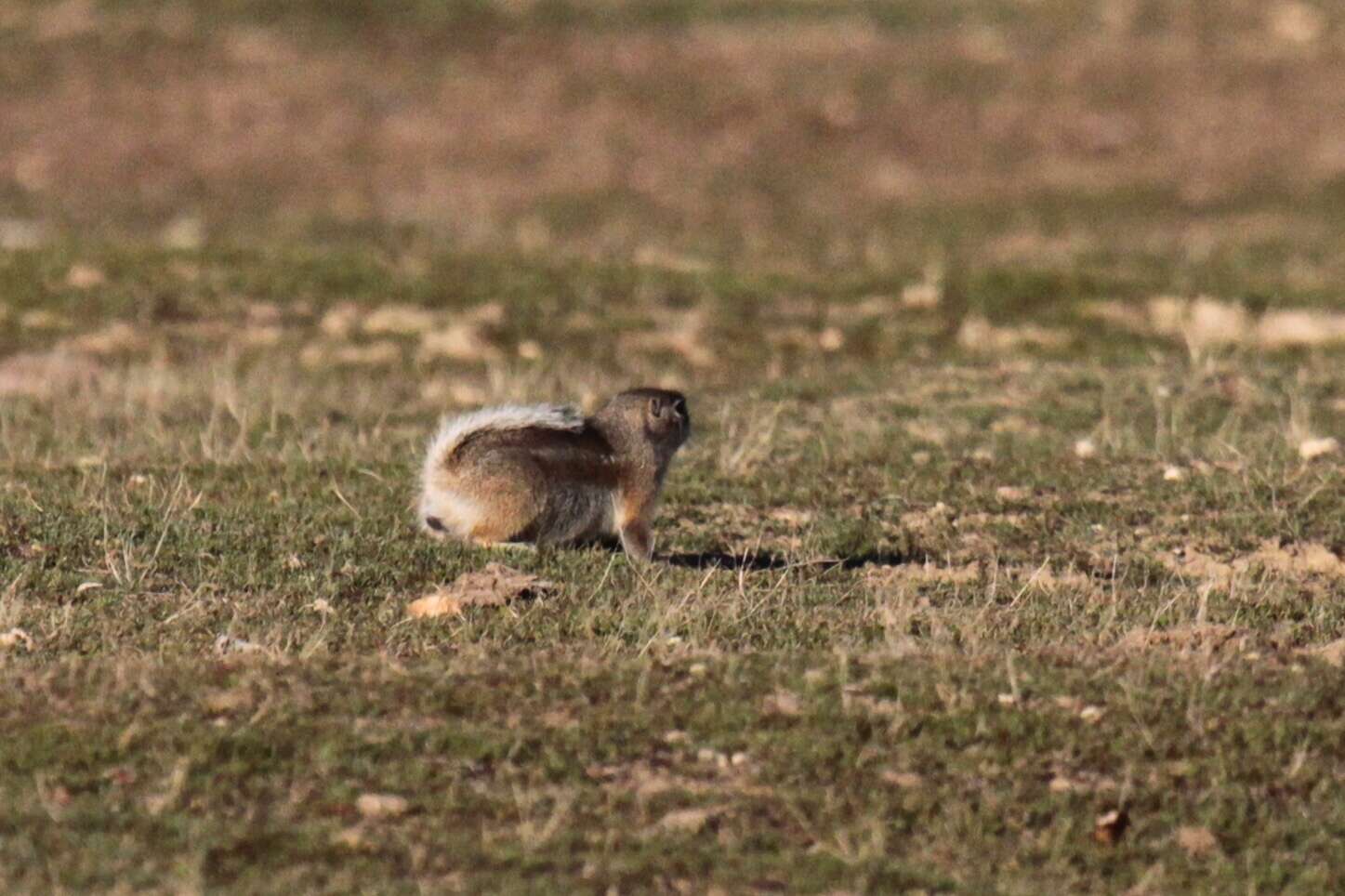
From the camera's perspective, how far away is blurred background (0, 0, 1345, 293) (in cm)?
2931

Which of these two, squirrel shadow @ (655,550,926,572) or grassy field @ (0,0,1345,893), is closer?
grassy field @ (0,0,1345,893)

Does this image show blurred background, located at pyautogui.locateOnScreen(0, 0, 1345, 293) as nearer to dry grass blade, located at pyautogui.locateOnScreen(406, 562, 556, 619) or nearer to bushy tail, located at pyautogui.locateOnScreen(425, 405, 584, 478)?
bushy tail, located at pyautogui.locateOnScreen(425, 405, 584, 478)

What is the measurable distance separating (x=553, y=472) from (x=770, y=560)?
1.30m

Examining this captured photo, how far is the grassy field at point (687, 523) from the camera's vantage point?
7.03m

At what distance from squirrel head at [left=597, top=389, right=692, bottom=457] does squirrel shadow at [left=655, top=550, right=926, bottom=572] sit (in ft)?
1.73

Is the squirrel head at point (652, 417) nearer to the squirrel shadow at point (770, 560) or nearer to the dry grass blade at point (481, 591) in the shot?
the squirrel shadow at point (770, 560)

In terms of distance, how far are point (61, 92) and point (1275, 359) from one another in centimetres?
2138

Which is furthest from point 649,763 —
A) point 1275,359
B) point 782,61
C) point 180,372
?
point 782,61

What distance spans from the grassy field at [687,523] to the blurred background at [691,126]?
17cm

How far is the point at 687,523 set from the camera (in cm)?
1168

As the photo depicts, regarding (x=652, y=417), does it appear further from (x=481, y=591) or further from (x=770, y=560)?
(x=481, y=591)

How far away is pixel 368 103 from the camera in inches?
1382

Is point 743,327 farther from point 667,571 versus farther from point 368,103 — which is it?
point 368,103

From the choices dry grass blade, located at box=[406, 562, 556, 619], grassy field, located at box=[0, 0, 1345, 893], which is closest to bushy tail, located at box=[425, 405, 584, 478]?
grassy field, located at box=[0, 0, 1345, 893]
